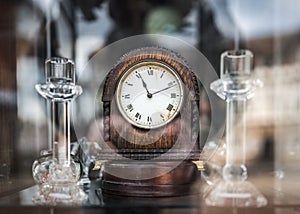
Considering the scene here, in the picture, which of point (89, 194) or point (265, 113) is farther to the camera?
point (265, 113)

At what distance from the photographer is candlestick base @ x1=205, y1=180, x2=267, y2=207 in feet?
1.86

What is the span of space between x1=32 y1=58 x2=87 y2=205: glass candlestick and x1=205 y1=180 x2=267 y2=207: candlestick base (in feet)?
0.71

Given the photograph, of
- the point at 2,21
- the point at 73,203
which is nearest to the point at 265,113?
the point at 73,203

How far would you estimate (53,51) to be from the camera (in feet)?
2.75

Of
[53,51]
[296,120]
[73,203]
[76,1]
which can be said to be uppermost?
[76,1]

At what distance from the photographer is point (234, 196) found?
0.58m

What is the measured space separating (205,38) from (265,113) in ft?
0.68

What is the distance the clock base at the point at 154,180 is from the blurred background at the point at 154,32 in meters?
0.10

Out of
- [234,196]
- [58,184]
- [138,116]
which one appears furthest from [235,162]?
[58,184]

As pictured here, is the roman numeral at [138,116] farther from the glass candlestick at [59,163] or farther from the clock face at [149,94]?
the glass candlestick at [59,163]

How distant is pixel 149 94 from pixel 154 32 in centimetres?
21

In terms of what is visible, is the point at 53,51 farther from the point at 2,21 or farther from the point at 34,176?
the point at 34,176

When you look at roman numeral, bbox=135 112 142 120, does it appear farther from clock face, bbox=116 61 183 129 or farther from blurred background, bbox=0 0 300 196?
blurred background, bbox=0 0 300 196

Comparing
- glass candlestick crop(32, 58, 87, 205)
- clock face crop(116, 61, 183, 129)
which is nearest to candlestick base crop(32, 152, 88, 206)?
glass candlestick crop(32, 58, 87, 205)
